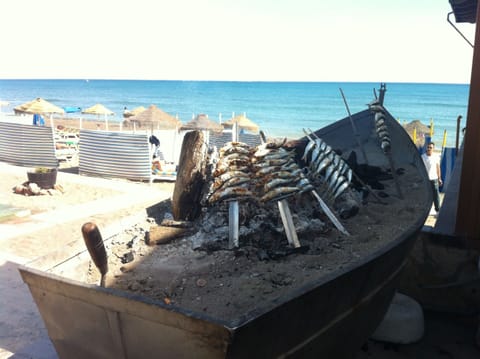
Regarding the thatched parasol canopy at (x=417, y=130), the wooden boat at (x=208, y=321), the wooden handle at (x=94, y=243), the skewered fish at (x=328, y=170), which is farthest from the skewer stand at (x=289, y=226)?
the thatched parasol canopy at (x=417, y=130)

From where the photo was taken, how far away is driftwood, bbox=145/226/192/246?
11.6ft

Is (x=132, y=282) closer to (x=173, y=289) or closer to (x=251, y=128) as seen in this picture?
(x=173, y=289)

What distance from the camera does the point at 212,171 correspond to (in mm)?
4180

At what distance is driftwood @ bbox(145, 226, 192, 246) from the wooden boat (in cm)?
63

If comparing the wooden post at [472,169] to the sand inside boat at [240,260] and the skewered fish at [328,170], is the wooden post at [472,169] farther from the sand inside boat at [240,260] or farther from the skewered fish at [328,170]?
the skewered fish at [328,170]

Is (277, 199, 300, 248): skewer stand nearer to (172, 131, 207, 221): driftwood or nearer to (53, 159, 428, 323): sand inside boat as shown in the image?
(53, 159, 428, 323): sand inside boat

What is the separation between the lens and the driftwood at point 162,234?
3527mm

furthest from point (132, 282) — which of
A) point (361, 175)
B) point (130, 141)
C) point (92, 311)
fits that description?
point (130, 141)

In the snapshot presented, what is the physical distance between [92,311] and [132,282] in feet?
2.21

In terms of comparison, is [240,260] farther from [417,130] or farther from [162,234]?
[417,130]

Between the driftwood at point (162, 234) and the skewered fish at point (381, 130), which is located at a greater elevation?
the skewered fish at point (381, 130)

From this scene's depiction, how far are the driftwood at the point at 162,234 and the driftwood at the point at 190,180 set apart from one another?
327mm

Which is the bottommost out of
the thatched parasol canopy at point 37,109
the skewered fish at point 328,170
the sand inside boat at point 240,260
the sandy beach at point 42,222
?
the sandy beach at point 42,222

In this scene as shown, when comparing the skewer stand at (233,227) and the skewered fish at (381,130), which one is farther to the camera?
the skewered fish at (381,130)
